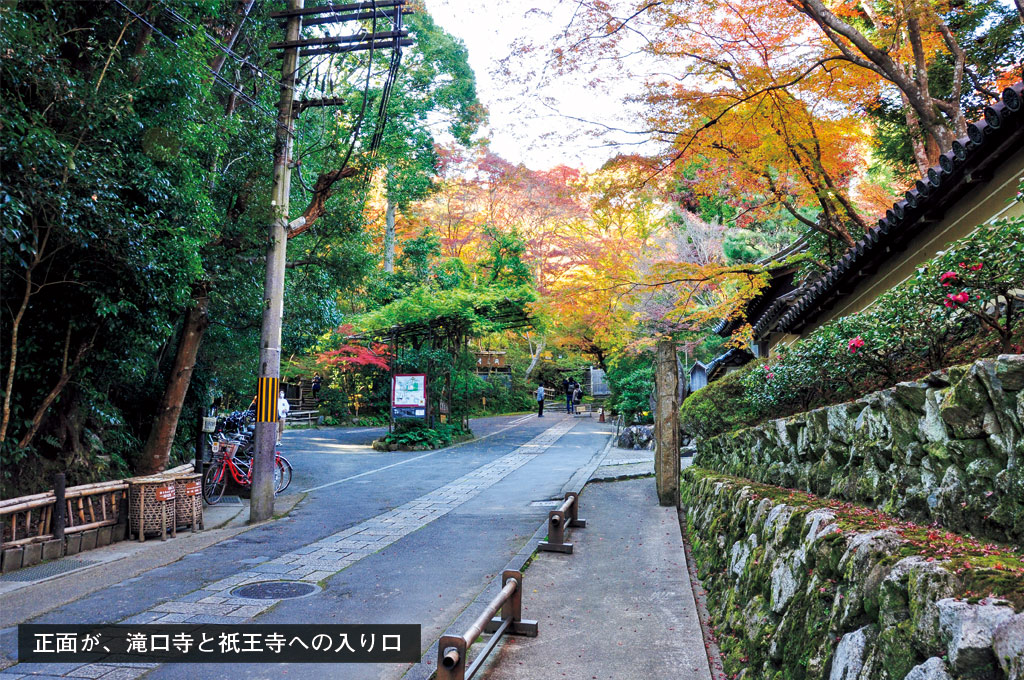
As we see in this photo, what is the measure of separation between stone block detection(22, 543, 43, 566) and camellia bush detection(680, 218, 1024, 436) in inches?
351

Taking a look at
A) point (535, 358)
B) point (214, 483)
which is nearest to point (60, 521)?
point (214, 483)

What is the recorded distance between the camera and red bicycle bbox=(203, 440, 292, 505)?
13297 mm

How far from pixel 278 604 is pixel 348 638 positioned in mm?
1249

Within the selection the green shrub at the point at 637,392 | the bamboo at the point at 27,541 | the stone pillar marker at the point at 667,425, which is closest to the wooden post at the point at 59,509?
the bamboo at the point at 27,541

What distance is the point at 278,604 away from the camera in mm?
6555

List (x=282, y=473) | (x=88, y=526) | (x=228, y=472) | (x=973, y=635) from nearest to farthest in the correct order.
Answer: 1. (x=973, y=635)
2. (x=88, y=526)
3. (x=228, y=472)
4. (x=282, y=473)

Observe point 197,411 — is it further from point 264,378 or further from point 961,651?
point 961,651

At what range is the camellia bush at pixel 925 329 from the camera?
3459mm

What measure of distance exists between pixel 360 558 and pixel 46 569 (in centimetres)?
367

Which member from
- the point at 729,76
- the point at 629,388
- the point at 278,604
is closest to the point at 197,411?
the point at 278,604

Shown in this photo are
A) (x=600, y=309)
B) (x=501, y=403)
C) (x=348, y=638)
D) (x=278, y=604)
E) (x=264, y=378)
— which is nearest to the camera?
(x=348, y=638)

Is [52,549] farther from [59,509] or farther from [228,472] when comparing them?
[228,472]

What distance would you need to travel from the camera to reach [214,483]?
1339 cm

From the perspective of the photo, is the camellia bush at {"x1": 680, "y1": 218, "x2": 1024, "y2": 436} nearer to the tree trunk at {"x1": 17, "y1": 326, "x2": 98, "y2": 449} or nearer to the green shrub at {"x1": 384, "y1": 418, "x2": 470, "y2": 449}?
the tree trunk at {"x1": 17, "y1": 326, "x2": 98, "y2": 449}
